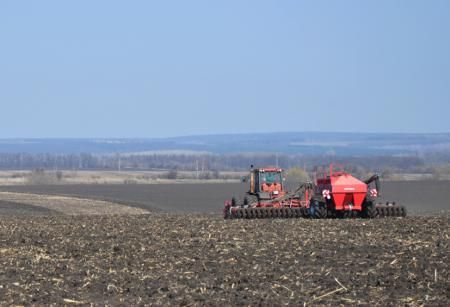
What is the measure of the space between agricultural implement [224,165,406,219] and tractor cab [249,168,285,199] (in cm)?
36

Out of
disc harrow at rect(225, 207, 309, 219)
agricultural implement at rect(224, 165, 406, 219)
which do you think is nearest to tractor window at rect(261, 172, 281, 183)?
agricultural implement at rect(224, 165, 406, 219)

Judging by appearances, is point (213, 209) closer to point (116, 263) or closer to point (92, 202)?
point (92, 202)

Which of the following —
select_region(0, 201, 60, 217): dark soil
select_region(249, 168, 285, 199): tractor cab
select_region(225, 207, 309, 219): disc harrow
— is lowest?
select_region(0, 201, 60, 217): dark soil

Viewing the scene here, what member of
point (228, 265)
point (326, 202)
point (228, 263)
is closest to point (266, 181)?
point (326, 202)

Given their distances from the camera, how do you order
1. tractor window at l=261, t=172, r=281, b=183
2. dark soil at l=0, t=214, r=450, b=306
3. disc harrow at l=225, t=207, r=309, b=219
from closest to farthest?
dark soil at l=0, t=214, r=450, b=306
disc harrow at l=225, t=207, r=309, b=219
tractor window at l=261, t=172, r=281, b=183

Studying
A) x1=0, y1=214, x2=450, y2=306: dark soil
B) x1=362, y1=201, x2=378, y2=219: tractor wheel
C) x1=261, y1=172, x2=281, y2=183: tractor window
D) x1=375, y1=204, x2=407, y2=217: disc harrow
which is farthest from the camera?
x1=261, y1=172, x2=281, y2=183: tractor window

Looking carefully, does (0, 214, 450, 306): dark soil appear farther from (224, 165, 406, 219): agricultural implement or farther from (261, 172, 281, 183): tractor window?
(261, 172, 281, 183): tractor window

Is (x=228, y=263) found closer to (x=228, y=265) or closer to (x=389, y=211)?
(x=228, y=265)

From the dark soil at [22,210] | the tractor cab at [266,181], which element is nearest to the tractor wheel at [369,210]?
the tractor cab at [266,181]

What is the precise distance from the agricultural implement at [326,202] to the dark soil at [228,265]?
6.18m

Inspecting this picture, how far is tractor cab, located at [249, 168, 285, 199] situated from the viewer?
4064 centimetres

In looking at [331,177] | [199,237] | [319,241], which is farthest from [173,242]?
[331,177]

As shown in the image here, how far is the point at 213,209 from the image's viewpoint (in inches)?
2087

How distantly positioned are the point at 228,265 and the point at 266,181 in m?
20.9
